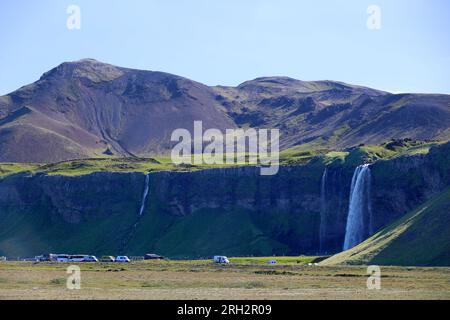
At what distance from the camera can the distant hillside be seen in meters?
109

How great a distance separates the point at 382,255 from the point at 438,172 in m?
49.8

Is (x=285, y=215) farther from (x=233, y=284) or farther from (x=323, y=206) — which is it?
(x=233, y=284)

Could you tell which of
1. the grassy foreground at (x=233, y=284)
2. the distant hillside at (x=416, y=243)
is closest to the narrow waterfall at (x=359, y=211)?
the distant hillside at (x=416, y=243)

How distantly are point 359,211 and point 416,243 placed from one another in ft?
170

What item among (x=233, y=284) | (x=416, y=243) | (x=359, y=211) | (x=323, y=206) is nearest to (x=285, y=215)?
(x=323, y=206)

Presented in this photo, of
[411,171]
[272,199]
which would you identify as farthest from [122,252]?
[411,171]

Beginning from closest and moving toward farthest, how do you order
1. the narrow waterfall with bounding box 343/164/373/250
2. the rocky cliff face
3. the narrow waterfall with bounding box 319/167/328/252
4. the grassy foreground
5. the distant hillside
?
the grassy foreground < the distant hillside < the narrow waterfall with bounding box 343/164/373/250 < the rocky cliff face < the narrow waterfall with bounding box 319/167/328/252

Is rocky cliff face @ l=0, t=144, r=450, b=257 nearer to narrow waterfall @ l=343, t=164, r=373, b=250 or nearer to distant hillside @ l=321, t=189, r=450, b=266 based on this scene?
narrow waterfall @ l=343, t=164, r=373, b=250

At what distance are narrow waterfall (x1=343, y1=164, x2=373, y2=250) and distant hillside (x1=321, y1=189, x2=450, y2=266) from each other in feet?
118

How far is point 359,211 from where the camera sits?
539ft

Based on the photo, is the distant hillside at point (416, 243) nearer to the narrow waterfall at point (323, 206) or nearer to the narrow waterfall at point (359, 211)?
the narrow waterfall at point (359, 211)

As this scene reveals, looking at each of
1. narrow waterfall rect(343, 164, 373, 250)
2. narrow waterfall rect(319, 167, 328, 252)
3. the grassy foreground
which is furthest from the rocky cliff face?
the grassy foreground
